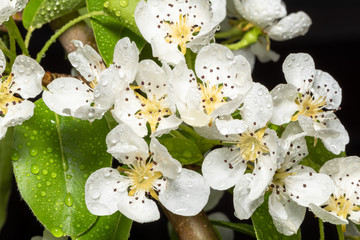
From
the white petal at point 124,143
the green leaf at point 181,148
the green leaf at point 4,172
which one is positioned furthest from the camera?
the green leaf at point 4,172

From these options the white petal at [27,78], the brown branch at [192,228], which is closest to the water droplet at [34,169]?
the white petal at [27,78]

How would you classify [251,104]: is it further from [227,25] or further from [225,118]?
[227,25]

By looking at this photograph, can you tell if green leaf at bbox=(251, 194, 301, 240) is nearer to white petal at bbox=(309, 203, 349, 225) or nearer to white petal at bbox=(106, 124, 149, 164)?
white petal at bbox=(309, 203, 349, 225)

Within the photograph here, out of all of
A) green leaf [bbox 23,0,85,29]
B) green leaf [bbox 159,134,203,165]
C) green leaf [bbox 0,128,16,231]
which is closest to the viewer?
green leaf [bbox 159,134,203,165]

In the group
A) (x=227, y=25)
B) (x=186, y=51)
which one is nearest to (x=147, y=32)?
(x=186, y=51)

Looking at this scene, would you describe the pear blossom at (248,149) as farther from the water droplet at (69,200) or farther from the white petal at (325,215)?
the water droplet at (69,200)

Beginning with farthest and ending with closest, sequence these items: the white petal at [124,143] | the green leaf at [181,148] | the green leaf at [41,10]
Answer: the green leaf at [41,10]
the green leaf at [181,148]
the white petal at [124,143]

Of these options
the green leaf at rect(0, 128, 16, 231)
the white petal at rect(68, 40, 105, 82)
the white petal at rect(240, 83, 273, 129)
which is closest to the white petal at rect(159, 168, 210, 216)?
the white petal at rect(240, 83, 273, 129)
